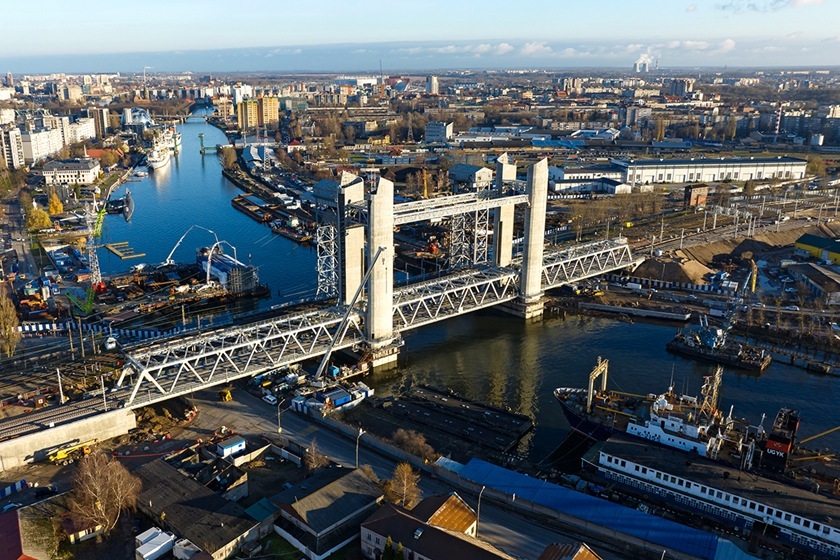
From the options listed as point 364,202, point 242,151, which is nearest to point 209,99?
point 242,151

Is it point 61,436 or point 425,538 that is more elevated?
point 425,538

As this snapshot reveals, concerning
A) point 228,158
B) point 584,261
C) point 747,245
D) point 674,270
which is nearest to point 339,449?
point 584,261

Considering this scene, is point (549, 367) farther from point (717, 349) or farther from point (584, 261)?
point (584, 261)

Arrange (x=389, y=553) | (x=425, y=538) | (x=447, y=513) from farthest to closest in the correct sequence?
(x=447, y=513) → (x=425, y=538) → (x=389, y=553)

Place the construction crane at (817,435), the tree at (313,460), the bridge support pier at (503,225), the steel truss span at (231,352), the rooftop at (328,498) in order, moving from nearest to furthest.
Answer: the rooftop at (328,498)
the tree at (313,460)
the construction crane at (817,435)
the steel truss span at (231,352)
the bridge support pier at (503,225)

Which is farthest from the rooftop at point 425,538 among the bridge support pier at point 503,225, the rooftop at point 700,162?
the rooftop at point 700,162

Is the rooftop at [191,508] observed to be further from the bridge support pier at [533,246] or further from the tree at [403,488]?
the bridge support pier at [533,246]
